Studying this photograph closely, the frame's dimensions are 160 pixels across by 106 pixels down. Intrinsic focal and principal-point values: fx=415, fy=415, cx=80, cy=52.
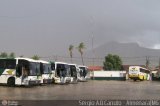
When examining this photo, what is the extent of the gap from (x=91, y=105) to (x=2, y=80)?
21.6 m

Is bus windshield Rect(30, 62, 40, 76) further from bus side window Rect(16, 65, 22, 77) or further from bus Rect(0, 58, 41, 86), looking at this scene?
bus side window Rect(16, 65, 22, 77)

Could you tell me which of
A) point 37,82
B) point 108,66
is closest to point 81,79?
point 37,82

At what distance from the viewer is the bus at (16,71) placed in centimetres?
3575

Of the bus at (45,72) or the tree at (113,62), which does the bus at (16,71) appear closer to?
the bus at (45,72)

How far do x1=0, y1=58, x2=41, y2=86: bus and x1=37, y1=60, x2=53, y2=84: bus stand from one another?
464 centimetres

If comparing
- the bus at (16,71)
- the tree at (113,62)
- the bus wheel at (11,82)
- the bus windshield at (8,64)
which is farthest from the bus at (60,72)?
the tree at (113,62)

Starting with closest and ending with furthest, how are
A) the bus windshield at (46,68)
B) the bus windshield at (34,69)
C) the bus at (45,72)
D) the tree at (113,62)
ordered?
the bus windshield at (34,69), the bus at (45,72), the bus windshield at (46,68), the tree at (113,62)

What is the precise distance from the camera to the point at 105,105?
1664cm

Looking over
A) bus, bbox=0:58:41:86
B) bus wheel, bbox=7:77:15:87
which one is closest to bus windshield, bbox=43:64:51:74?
bus, bbox=0:58:41:86

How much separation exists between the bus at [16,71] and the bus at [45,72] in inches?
183

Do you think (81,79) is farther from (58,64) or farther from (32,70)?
(32,70)

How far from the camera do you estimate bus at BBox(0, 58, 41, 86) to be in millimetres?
35750

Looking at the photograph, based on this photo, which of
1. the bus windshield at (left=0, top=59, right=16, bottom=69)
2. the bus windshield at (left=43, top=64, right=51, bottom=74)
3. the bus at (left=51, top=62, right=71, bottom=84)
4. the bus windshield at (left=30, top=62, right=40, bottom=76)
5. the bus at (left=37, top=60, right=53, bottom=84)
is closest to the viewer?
the bus windshield at (left=0, top=59, right=16, bottom=69)

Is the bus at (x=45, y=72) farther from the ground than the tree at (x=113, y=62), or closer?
closer
